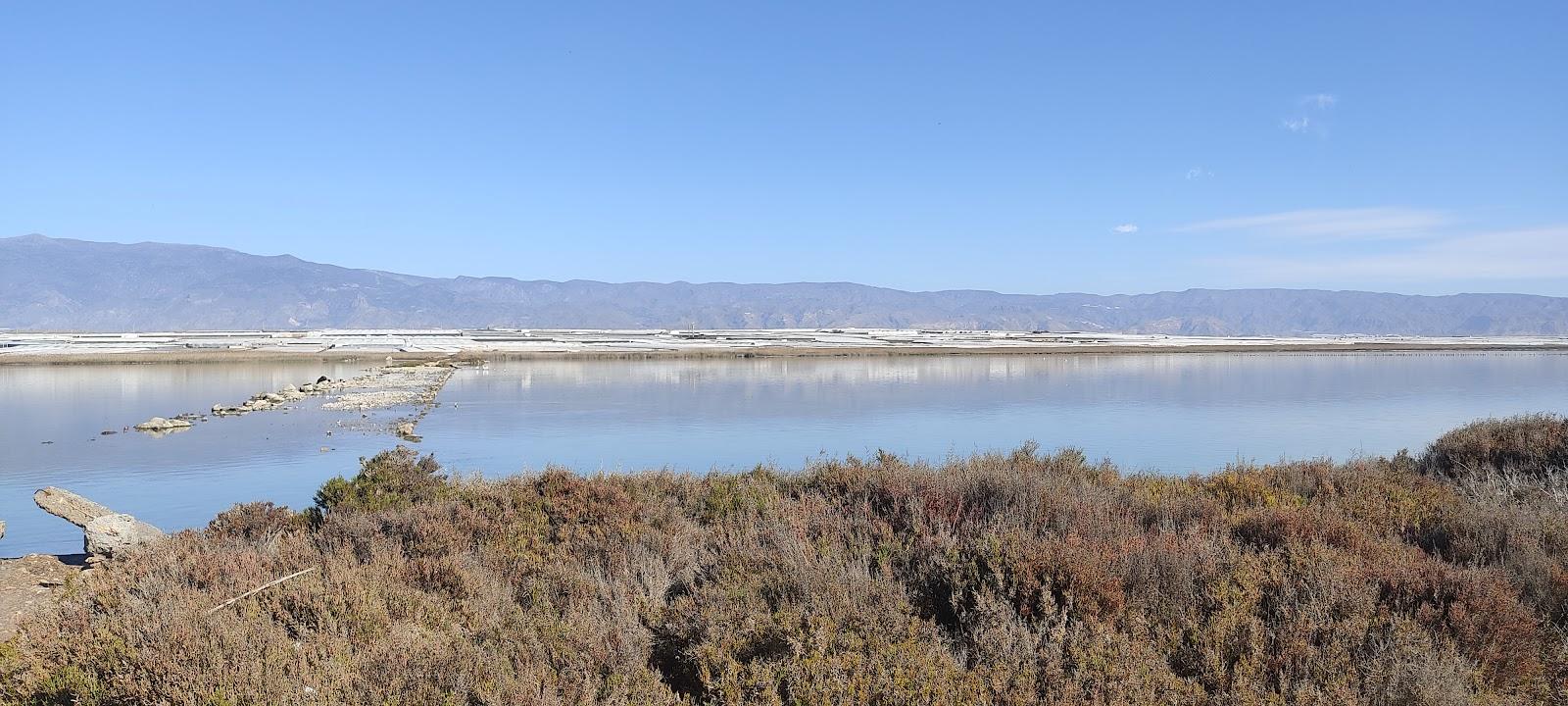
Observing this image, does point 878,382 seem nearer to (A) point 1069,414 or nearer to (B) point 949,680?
(A) point 1069,414

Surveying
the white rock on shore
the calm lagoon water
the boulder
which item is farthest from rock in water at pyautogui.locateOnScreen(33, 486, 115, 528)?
the boulder

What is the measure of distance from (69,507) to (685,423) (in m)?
14.0

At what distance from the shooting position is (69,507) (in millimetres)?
9789

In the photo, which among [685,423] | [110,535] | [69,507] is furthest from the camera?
[685,423]

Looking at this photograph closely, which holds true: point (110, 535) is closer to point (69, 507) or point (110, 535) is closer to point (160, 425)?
point (69, 507)

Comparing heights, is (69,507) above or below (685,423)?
above

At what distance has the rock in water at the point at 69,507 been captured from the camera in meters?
9.63

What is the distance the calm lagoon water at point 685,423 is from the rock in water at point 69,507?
3.03ft

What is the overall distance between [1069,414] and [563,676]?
74.0 feet

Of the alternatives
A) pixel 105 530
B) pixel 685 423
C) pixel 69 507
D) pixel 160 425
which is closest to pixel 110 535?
pixel 105 530

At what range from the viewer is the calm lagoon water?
15.5 meters

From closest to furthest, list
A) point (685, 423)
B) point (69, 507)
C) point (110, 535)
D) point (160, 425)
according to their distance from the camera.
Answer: point (110, 535) → point (69, 507) → point (160, 425) → point (685, 423)

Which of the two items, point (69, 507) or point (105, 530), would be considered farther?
point (69, 507)

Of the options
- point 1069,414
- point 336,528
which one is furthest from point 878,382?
point 336,528
